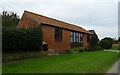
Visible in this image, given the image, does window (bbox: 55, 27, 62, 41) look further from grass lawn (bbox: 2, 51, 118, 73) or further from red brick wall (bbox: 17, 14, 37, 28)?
grass lawn (bbox: 2, 51, 118, 73)

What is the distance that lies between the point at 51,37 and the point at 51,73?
1759cm

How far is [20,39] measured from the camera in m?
22.6

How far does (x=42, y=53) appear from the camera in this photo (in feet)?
86.5

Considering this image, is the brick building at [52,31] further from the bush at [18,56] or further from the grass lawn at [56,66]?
the grass lawn at [56,66]

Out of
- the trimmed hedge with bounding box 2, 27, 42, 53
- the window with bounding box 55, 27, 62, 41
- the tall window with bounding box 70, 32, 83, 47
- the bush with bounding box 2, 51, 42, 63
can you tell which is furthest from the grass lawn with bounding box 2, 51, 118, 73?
the tall window with bounding box 70, 32, 83, 47

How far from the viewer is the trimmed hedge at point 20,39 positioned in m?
20.9

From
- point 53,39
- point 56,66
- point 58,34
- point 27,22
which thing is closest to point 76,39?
point 58,34

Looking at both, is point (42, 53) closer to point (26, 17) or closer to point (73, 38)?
point (26, 17)

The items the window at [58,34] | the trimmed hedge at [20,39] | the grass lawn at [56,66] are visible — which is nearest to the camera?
the grass lawn at [56,66]

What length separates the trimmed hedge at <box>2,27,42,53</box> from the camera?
68.6ft

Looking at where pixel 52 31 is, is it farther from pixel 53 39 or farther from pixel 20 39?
pixel 20 39

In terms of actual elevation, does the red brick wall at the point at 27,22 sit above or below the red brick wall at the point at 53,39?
above

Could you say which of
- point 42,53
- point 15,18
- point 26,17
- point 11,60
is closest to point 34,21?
point 26,17

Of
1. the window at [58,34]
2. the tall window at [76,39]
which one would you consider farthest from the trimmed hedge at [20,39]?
the tall window at [76,39]
